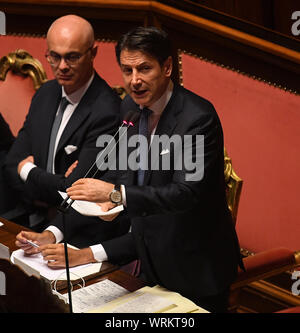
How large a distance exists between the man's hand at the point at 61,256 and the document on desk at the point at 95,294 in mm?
Result: 135

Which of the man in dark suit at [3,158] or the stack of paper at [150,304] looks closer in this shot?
the stack of paper at [150,304]

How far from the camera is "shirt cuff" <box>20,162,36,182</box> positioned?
3123mm

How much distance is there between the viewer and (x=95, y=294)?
228cm

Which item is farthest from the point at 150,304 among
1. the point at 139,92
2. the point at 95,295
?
the point at 139,92

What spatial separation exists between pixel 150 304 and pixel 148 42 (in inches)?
31.2

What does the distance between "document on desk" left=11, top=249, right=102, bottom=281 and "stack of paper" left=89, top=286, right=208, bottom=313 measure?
220 mm

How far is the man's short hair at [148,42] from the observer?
2217mm

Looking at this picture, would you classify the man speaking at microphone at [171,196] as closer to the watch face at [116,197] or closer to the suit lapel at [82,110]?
the watch face at [116,197]

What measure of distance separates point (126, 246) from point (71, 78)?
2.61 feet

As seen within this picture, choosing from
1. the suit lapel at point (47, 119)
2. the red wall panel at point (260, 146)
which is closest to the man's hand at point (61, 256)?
the suit lapel at point (47, 119)

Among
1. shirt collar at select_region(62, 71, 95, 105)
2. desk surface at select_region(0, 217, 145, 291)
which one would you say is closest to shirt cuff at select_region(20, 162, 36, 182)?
shirt collar at select_region(62, 71, 95, 105)

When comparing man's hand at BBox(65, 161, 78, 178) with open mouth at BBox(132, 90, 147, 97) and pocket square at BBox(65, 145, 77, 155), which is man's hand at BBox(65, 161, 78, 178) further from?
open mouth at BBox(132, 90, 147, 97)
